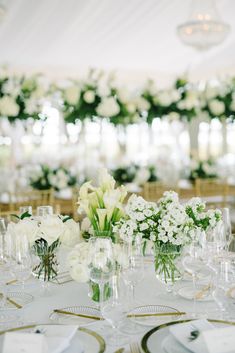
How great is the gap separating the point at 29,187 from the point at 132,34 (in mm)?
3791

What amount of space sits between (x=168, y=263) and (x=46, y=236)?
0.47 m

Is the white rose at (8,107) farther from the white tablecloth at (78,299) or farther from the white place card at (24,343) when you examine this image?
the white place card at (24,343)

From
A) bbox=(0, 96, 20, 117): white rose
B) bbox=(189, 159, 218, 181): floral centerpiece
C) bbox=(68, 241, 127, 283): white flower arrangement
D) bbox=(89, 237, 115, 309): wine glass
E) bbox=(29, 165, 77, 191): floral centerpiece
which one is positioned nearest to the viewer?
bbox=(89, 237, 115, 309): wine glass

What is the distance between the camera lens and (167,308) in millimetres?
1672

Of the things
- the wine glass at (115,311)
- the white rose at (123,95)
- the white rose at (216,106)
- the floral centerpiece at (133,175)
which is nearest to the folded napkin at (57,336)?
the wine glass at (115,311)

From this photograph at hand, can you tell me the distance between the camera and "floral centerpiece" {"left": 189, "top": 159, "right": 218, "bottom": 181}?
5.38 m

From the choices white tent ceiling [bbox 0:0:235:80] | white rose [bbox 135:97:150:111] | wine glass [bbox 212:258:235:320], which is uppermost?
white tent ceiling [bbox 0:0:235:80]

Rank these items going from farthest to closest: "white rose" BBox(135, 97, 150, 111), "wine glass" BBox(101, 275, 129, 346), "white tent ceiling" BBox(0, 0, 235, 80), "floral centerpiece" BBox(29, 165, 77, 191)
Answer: "white tent ceiling" BBox(0, 0, 235, 80) < "floral centerpiece" BBox(29, 165, 77, 191) < "white rose" BBox(135, 97, 150, 111) < "wine glass" BBox(101, 275, 129, 346)

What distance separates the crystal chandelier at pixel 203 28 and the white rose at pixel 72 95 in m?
2.09

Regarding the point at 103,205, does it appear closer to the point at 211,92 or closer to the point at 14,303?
the point at 14,303

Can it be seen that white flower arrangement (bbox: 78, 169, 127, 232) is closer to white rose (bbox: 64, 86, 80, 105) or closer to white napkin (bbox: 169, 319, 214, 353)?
white napkin (bbox: 169, 319, 214, 353)

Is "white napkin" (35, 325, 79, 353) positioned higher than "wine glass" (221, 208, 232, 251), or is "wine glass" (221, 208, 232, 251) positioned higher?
"wine glass" (221, 208, 232, 251)

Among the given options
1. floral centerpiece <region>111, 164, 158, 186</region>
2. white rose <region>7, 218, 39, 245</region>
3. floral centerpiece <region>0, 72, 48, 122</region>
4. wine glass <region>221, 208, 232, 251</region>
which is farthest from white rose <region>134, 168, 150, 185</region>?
white rose <region>7, 218, 39, 245</region>

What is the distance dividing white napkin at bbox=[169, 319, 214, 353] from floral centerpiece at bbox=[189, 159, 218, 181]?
408cm
